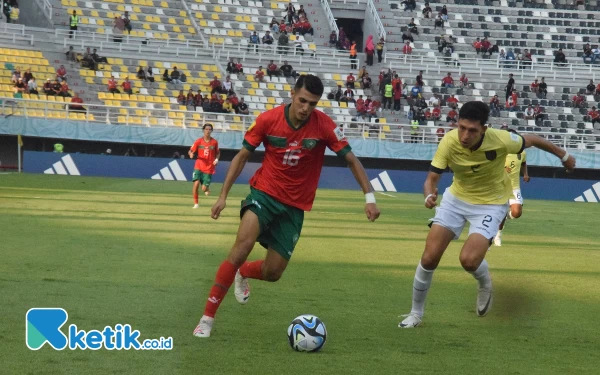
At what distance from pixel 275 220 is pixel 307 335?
1435mm

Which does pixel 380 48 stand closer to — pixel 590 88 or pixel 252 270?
pixel 590 88

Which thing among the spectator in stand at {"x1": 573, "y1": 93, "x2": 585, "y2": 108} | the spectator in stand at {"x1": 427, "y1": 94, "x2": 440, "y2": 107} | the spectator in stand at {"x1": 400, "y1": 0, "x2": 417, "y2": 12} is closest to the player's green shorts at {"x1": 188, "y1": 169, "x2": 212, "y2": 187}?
the spectator in stand at {"x1": 427, "y1": 94, "x2": 440, "y2": 107}

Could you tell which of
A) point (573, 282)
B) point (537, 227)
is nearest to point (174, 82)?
point (537, 227)

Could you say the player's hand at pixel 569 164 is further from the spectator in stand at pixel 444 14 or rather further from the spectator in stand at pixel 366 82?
the spectator in stand at pixel 444 14

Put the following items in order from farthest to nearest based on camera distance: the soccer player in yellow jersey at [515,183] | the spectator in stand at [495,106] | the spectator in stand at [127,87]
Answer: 1. the spectator in stand at [495,106]
2. the spectator in stand at [127,87]
3. the soccer player in yellow jersey at [515,183]

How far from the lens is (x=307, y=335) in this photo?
811 centimetres

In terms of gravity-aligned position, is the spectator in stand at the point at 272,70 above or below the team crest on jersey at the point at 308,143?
below

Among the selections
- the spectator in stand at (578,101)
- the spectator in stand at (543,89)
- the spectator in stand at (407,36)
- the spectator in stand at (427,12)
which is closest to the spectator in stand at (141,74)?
the spectator in stand at (407,36)

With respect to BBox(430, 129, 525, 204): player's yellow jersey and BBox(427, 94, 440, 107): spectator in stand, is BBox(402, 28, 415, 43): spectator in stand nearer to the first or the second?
BBox(427, 94, 440, 107): spectator in stand

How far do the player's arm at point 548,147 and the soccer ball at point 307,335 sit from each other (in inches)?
119

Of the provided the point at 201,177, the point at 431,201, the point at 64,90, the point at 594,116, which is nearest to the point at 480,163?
the point at 431,201

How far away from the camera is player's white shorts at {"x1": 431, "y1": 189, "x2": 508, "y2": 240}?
10.0 m

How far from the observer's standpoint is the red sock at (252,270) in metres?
9.48

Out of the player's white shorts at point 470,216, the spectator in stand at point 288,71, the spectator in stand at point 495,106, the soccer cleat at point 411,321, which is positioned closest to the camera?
the soccer cleat at point 411,321
